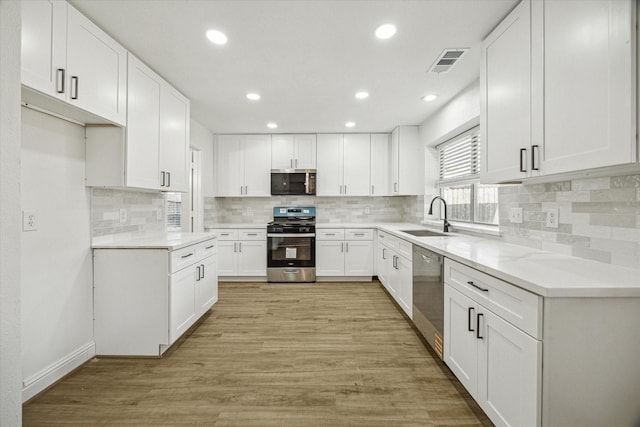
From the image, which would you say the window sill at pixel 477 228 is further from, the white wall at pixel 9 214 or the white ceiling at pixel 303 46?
the white wall at pixel 9 214

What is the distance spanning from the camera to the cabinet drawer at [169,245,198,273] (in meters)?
2.34

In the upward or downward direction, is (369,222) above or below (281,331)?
above

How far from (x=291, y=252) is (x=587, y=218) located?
11.5 feet

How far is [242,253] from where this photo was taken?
14.9ft

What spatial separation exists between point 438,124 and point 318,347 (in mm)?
2977

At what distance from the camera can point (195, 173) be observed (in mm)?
4395

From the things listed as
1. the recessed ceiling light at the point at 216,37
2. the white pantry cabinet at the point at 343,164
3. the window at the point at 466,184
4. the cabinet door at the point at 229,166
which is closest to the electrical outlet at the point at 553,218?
the window at the point at 466,184

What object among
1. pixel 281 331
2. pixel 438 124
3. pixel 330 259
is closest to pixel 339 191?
pixel 330 259

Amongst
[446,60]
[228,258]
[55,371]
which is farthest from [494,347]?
[228,258]

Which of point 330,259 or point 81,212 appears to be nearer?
point 81,212

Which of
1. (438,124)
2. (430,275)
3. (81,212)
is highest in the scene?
(438,124)

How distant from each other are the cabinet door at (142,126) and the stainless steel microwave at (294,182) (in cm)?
Answer: 224

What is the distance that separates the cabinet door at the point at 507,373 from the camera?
45.3 inches

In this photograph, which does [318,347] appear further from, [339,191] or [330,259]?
[339,191]
